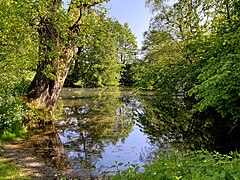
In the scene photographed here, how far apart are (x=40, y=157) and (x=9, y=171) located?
1100 mm

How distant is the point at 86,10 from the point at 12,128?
548cm

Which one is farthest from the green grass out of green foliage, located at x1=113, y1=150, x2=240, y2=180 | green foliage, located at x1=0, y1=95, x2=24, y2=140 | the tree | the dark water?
the tree

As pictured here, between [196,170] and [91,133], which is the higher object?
[196,170]

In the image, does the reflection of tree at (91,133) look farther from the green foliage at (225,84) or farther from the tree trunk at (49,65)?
the green foliage at (225,84)

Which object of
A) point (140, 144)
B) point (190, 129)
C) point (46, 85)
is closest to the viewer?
point (140, 144)

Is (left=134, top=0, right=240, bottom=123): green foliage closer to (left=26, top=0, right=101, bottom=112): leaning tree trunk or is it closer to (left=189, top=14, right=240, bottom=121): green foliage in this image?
(left=189, top=14, right=240, bottom=121): green foliage

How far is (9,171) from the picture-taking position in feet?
16.1

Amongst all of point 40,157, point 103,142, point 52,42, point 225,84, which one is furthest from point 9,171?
point 225,84

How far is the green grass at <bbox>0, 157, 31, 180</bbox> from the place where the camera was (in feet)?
15.2

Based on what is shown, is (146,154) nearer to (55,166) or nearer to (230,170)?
(55,166)

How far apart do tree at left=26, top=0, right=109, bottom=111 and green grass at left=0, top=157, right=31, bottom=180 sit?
11.8ft

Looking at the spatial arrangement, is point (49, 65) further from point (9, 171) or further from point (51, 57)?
point (9, 171)

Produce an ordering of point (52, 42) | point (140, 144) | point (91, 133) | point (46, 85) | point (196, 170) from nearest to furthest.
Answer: point (196, 170)
point (140, 144)
point (52, 42)
point (91, 133)
point (46, 85)

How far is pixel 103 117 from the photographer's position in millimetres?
11727
